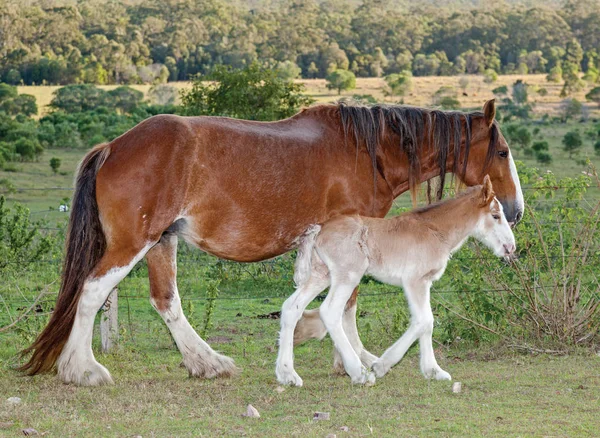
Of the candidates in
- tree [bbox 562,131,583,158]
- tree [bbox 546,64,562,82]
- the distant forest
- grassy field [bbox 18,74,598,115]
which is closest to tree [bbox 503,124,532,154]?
tree [bbox 562,131,583,158]

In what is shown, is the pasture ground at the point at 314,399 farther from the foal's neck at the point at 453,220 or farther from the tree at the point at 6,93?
the tree at the point at 6,93

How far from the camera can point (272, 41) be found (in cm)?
10225

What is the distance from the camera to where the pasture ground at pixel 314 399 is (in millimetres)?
5543

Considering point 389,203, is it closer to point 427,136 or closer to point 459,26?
point 427,136

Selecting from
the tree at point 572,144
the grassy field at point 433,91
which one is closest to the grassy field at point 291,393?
the tree at point 572,144

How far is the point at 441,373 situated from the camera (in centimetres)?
680

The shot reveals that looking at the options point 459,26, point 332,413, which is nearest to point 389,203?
point 332,413

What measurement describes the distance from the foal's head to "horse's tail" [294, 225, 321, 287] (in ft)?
4.12

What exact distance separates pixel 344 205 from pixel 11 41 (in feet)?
277

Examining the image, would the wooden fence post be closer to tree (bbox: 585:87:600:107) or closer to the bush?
the bush

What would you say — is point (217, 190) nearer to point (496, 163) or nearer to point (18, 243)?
point (496, 163)

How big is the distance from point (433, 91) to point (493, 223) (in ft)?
231

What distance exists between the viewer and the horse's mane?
7086mm

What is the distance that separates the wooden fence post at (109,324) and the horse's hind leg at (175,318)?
41.0 inches
